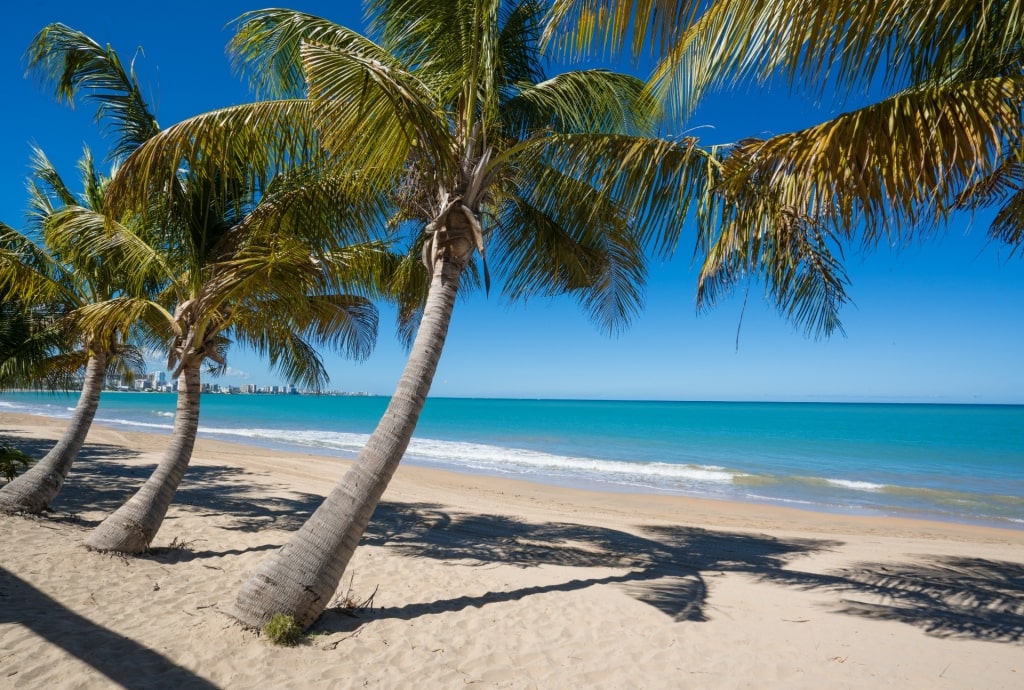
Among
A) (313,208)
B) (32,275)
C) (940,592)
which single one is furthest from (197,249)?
(940,592)

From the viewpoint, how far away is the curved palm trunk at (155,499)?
5.54m

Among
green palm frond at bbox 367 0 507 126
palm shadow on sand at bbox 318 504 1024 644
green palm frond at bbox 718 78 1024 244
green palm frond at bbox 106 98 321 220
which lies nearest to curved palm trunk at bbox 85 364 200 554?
green palm frond at bbox 106 98 321 220

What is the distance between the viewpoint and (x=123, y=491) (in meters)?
9.41

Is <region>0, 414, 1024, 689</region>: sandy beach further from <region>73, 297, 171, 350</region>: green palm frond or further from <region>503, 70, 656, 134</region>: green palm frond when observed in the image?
<region>503, 70, 656, 134</region>: green palm frond

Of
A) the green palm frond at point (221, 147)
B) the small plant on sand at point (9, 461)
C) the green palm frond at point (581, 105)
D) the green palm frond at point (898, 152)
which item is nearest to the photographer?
the green palm frond at point (898, 152)

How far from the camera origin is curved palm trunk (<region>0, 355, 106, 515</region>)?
6.61 metres

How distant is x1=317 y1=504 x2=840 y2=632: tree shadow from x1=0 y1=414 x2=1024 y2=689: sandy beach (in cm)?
4

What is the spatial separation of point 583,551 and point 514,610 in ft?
8.83

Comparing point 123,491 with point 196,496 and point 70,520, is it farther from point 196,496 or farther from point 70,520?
point 70,520

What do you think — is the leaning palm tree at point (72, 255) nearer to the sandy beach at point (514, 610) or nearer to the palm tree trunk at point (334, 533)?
the sandy beach at point (514, 610)

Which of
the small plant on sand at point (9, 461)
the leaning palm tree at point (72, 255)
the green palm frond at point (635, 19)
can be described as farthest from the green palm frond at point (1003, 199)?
the small plant on sand at point (9, 461)

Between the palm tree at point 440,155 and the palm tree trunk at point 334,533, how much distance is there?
1 centimetres

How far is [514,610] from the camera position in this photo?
4793 millimetres

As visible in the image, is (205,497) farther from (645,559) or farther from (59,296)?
(645,559)
